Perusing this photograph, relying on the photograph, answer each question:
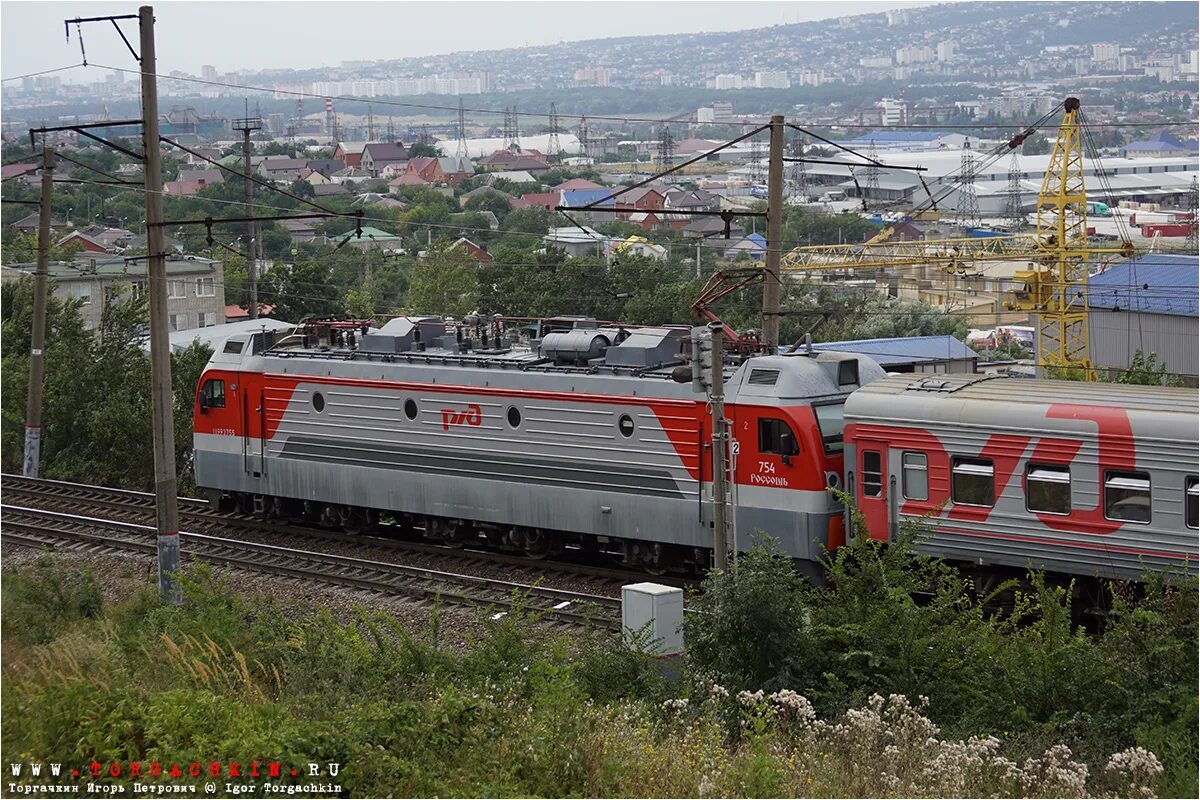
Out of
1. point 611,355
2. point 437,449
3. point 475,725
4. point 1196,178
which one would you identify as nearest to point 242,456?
point 437,449

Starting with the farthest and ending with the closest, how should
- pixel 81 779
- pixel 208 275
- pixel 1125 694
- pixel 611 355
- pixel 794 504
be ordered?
pixel 208 275, pixel 611 355, pixel 794 504, pixel 1125 694, pixel 81 779

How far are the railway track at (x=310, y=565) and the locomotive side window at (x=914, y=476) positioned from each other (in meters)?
4.24

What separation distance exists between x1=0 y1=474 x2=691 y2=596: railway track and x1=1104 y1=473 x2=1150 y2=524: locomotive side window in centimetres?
664

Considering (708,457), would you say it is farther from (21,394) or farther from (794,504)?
(21,394)

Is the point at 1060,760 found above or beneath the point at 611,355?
beneath

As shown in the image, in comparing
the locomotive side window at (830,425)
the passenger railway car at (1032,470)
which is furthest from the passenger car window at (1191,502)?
the locomotive side window at (830,425)

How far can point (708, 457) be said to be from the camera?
850 inches

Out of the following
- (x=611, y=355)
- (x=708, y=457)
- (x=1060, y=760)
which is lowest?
(x=1060, y=760)

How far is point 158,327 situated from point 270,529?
28.2ft

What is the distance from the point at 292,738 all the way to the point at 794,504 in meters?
10.5

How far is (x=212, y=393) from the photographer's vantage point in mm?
28672

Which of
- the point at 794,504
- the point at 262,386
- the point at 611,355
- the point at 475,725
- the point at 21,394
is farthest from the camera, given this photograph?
the point at 21,394

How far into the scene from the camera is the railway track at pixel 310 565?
21203 mm

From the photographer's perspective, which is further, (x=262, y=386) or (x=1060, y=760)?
(x=262, y=386)
